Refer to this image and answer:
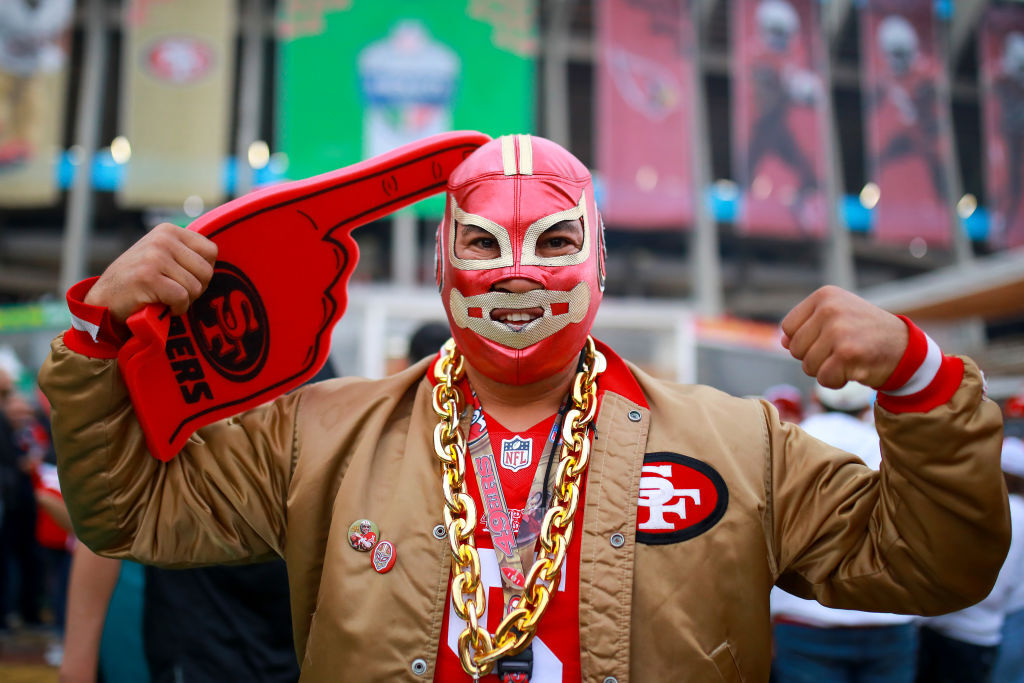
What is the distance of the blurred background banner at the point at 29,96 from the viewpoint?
15.6m

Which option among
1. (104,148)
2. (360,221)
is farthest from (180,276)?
(104,148)

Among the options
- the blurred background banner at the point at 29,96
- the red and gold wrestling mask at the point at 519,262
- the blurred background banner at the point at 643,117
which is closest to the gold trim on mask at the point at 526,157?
the red and gold wrestling mask at the point at 519,262

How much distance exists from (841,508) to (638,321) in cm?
781

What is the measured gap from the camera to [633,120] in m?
16.8

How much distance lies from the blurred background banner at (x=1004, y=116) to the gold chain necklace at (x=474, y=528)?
20.0 meters

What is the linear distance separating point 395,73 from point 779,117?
8154 millimetres

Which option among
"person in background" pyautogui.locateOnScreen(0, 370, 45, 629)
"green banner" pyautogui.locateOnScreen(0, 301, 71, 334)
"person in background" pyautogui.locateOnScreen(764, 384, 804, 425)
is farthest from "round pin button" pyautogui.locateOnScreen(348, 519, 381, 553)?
"green banner" pyautogui.locateOnScreen(0, 301, 71, 334)

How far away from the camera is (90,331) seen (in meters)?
1.78

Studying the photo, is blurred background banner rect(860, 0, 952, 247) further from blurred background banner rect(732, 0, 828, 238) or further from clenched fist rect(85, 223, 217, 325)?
clenched fist rect(85, 223, 217, 325)

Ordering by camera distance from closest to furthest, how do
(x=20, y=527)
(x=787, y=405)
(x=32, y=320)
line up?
(x=787, y=405)
(x=20, y=527)
(x=32, y=320)

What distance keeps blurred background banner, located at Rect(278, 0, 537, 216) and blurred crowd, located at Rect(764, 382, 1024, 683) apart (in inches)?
473

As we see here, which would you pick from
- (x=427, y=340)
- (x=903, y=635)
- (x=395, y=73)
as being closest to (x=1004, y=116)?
(x=395, y=73)

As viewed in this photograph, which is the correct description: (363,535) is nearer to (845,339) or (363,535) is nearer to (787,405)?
(845,339)

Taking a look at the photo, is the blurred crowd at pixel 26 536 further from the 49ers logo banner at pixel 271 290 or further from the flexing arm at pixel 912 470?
the flexing arm at pixel 912 470
